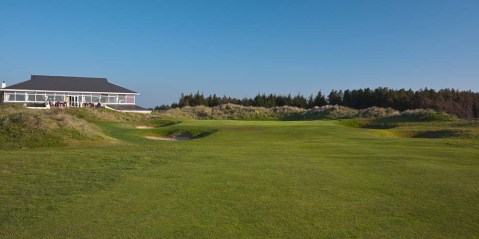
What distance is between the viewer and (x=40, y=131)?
21.7m

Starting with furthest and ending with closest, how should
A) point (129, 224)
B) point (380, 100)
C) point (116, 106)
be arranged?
1. point (380, 100)
2. point (116, 106)
3. point (129, 224)

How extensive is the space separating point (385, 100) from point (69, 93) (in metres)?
54.3

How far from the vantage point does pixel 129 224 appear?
6820mm

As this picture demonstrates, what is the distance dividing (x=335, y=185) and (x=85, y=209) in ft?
18.8

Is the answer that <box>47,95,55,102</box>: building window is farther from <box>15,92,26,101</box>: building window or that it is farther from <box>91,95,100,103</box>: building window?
<box>91,95,100,103</box>: building window

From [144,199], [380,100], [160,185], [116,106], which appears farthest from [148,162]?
[380,100]

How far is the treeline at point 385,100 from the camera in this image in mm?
69231

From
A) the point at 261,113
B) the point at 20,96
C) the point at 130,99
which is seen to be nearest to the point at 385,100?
the point at 261,113

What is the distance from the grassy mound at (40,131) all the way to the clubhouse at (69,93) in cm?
3608

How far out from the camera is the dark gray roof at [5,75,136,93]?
61344mm

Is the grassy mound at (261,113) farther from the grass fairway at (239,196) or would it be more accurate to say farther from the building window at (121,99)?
the grass fairway at (239,196)

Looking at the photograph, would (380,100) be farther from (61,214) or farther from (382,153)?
(61,214)

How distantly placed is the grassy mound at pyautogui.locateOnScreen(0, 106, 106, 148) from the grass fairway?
624 cm

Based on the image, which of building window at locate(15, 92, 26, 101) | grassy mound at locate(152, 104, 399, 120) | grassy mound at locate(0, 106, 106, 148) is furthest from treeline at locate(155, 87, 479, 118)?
grassy mound at locate(0, 106, 106, 148)
